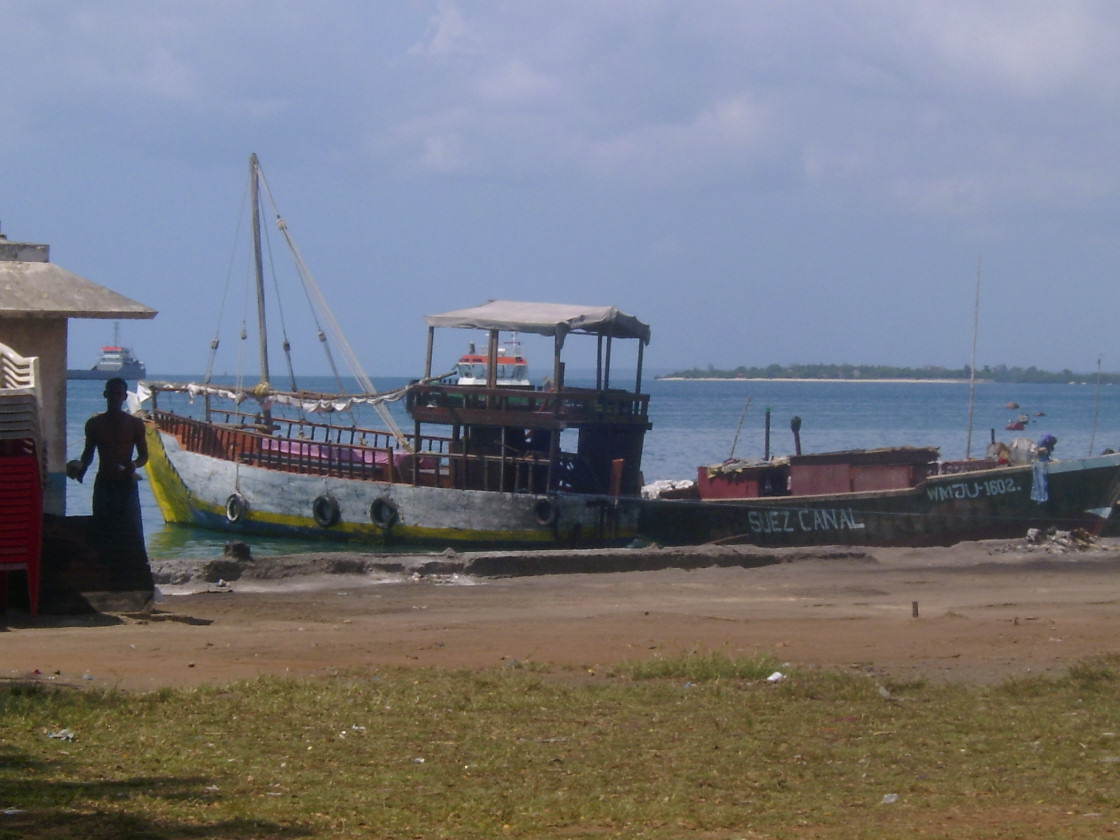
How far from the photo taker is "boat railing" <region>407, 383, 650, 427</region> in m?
20.1

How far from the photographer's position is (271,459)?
25.2m

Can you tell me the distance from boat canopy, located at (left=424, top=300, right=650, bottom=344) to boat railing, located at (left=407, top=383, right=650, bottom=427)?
94cm

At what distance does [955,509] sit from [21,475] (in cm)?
1453

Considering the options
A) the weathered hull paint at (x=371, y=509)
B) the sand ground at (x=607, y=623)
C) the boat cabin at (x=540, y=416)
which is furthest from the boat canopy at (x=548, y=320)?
the sand ground at (x=607, y=623)

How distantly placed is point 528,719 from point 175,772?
1971 mm

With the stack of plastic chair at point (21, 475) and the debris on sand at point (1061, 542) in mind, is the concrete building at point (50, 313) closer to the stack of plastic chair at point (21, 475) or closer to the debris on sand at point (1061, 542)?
the stack of plastic chair at point (21, 475)

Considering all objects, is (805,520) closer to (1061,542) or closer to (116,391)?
(1061,542)

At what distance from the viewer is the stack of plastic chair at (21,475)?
30.0ft

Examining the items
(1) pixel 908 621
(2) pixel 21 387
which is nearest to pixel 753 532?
(1) pixel 908 621

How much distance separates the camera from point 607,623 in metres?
10.7

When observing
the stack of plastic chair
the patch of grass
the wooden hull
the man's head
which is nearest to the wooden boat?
the wooden hull

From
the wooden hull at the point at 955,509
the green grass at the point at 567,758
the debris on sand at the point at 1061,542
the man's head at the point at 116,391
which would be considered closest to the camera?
the green grass at the point at 567,758

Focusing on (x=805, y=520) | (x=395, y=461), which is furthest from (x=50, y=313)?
(x=805, y=520)

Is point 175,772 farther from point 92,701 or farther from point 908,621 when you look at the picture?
point 908,621
